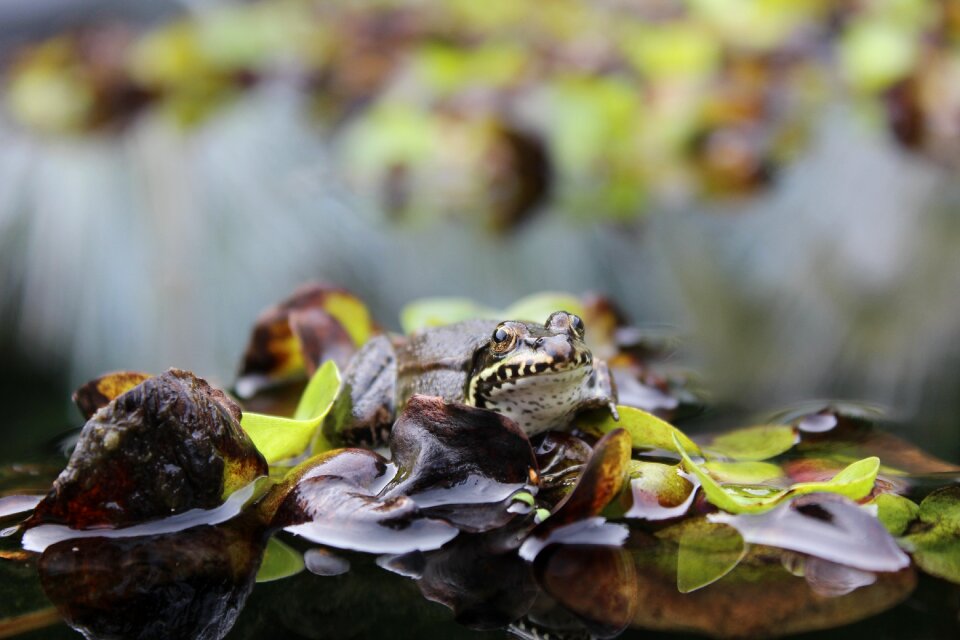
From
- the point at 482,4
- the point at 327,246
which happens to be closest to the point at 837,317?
the point at 327,246

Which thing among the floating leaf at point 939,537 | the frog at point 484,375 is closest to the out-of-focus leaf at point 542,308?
the frog at point 484,375

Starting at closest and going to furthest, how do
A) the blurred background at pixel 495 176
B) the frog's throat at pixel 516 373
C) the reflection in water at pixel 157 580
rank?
the reflection in water at pixel 157 580, the frog's throat at pixel 516 373, the blurred background at pixel 495 176

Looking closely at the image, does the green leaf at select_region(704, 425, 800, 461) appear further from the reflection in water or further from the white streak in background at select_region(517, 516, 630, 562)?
the reflection in water

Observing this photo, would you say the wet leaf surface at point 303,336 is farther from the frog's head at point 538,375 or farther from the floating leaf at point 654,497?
the floating leaf at point 654,497

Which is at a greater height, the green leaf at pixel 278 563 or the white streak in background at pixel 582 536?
the white streak in background at pixel 582 536

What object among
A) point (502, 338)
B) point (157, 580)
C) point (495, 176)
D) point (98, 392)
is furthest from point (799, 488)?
point (495, 176)

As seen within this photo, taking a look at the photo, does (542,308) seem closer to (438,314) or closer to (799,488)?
(438,314)
